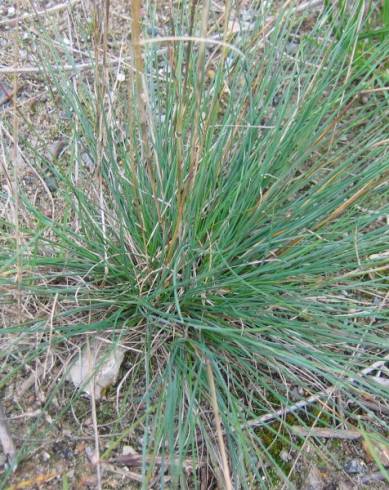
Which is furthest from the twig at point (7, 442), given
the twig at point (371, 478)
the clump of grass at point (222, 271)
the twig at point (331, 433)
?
the twig at point (371, 478)

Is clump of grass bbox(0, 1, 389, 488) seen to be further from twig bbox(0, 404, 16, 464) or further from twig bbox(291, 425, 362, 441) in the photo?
twig bbox(0, 404, 16, 464)

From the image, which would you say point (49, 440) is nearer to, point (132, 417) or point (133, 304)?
point (132, 417)

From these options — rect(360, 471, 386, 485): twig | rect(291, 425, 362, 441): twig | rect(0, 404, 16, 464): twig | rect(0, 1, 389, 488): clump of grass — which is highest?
rect(0, 1, 389, 488): clump of grass

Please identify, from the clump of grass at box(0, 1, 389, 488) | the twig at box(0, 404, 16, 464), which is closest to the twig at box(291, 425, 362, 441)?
the clump of grass at box(0, 1, 389, 488)

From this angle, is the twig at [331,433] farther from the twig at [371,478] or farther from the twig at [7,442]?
the twig at [7,442]

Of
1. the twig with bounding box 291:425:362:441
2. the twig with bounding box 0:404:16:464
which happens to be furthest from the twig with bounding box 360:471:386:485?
the twig with bounding box 0:404:16:464

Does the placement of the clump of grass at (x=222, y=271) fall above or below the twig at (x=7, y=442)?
above

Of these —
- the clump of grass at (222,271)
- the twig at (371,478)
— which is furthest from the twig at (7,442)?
the twig at (371,478)

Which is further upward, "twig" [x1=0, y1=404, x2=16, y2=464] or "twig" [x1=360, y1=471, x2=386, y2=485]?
"twig" [x1=0, y1=404, x2=16, y2=464]

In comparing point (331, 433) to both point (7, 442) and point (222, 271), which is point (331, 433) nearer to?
point (222, 271)

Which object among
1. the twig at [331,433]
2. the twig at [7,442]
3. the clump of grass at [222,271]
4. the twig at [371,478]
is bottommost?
the twig at [371,478]

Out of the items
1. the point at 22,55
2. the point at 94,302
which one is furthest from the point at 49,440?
the point at 22,55
